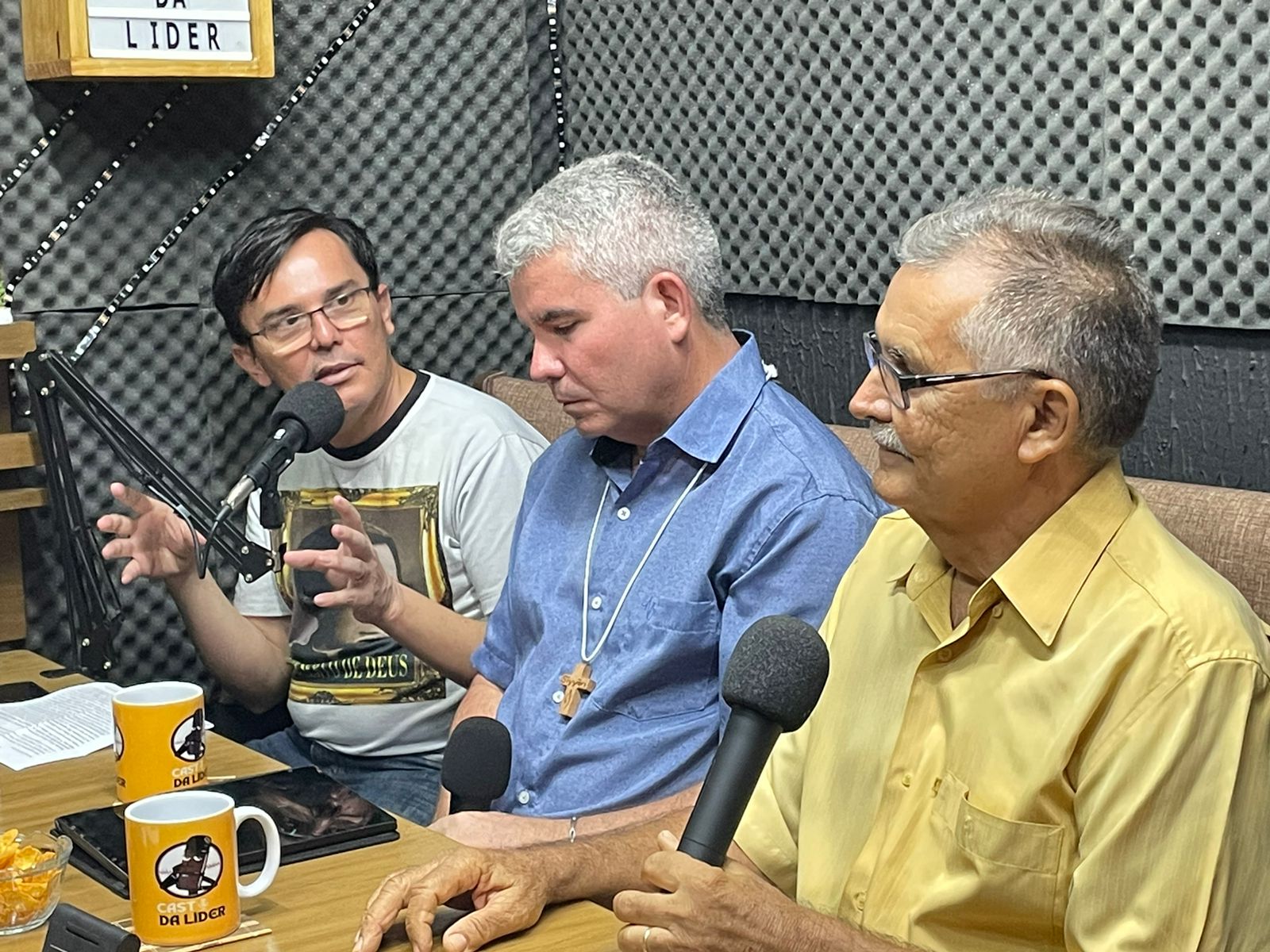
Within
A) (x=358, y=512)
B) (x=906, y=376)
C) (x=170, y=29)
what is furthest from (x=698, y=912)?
(x=170, y=29)

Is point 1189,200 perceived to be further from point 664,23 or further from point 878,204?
point 664,23

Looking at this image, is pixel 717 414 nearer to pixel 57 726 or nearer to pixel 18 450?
pixel 57 726

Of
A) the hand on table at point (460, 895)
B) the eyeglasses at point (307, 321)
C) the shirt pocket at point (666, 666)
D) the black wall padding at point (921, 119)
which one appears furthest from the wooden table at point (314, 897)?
the black wall padding at point (921, 119)

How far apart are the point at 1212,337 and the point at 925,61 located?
688 mm

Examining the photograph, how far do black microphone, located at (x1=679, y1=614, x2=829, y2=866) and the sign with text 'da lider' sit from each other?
7.04 feet

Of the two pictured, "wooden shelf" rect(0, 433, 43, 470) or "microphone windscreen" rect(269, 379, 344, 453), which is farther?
"wooden shelf" rect(0, 433, 43, 470)

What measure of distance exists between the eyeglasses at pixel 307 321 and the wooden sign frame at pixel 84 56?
0.54 meters

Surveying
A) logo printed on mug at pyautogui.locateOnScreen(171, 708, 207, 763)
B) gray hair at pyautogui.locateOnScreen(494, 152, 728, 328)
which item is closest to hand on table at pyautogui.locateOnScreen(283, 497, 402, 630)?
logo printed on mug at pyautogui.locateOnScreen(171, 708, 207, 763)

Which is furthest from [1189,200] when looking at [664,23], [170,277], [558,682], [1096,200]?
[170,277]

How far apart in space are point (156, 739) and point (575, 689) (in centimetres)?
55

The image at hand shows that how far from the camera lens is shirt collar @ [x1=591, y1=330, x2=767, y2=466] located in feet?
7.04

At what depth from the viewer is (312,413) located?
2.36 m

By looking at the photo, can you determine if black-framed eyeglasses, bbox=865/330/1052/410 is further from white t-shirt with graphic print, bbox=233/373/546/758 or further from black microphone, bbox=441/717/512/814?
white t-shirt with graphic print, bbox=233/373/546/758

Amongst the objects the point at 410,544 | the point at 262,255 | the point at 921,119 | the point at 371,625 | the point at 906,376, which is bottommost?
the point at 371,625
